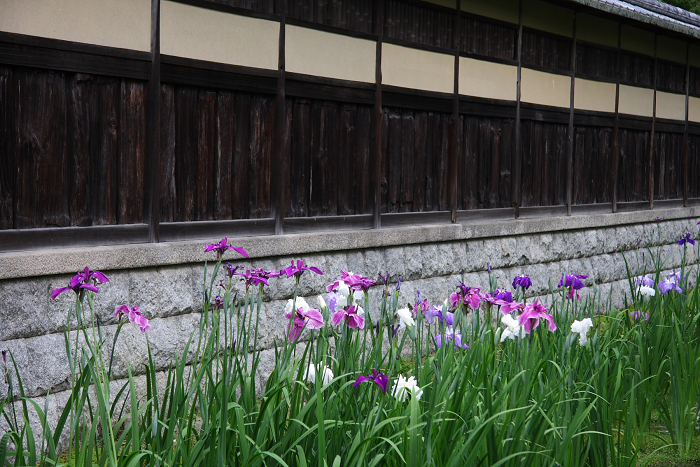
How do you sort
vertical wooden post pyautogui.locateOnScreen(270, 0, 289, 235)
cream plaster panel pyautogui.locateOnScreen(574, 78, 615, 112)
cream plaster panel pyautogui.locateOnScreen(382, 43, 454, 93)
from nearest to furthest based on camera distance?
vertical wooden post pyautogui.locateOnScreen(270, 0, 289, 235) < cream plaster panel pyautogui.locateOnScreen(382, 43, 454, 93) < cream plaster panel pyautogui.locateOnScreen(574, 78, 615, 112)

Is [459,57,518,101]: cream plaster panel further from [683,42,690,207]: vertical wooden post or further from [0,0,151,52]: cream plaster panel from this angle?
[683,42,690,207]: vertical wooden post

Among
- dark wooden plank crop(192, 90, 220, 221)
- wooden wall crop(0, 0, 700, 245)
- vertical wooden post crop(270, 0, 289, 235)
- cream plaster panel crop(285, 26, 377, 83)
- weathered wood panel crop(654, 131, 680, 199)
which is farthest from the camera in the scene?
weathered wood panel crop(654, 131, 680, 199)

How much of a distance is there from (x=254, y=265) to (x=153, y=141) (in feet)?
3.71

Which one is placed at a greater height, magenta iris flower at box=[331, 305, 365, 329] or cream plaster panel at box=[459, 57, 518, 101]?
cream plaster panel at box=[459, 57, 518, 101]

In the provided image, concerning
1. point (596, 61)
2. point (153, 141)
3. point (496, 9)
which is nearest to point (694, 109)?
point (596, 61)

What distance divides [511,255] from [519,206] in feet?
2.42

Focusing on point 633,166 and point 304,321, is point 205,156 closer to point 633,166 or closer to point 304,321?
point 304,321

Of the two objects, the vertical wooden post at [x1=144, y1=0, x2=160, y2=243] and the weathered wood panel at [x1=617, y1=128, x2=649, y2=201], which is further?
the weathered wood panel at [x1=617, y1=128, x2=649, y2=201]

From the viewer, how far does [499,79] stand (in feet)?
25.1

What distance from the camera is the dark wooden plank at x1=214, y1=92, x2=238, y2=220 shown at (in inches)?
193

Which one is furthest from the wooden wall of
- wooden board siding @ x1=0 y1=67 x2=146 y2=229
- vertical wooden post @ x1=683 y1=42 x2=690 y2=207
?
vertical wooden post @ x1=683 y1=42 x2=690 y2=207

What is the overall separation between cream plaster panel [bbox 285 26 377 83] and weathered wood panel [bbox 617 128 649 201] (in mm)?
5442

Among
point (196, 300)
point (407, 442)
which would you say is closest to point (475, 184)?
point (196, 300)

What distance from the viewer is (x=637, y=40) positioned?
10.0 meters
